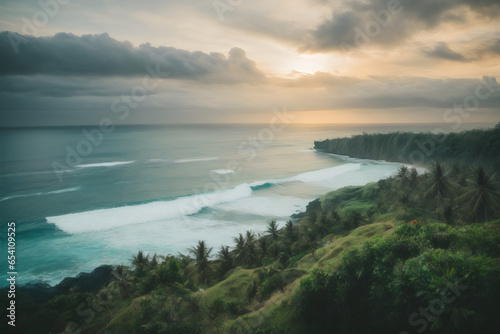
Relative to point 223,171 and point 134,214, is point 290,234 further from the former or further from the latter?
point 223,171

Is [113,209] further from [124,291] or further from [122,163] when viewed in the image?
[122,163]

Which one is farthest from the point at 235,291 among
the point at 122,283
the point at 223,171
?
the point at 223,171

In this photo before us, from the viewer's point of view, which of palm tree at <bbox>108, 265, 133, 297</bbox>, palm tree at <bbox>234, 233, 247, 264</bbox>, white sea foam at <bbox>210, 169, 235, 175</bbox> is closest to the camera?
palm tree at <bbox>108, 265, 133, 297</bbox>

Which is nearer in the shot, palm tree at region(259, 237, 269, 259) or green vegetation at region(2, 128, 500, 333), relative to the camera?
green vegetation at region(2, 128, 500, 333)

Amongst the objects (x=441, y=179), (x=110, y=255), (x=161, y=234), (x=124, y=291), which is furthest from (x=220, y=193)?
(x=441, y=179)

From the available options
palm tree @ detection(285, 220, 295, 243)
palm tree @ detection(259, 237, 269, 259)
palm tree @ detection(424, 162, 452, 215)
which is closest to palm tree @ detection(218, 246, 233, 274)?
palm tree @ detection(259, 237, 269, 259)

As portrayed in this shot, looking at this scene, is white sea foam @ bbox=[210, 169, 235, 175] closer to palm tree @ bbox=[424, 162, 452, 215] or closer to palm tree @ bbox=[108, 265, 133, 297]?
palm tree @ bbox=[108, 265, 133, 297]
